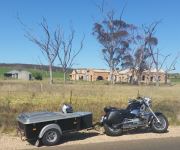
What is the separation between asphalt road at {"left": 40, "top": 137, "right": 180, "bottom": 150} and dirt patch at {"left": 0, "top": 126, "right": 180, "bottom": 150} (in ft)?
1.59

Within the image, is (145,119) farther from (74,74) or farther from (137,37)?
(74,74)

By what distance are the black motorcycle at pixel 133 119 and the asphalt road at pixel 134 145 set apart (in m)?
1.12

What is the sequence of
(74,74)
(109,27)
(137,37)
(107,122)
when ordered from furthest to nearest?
(74,74) < (137,37) < (109,27) < (107,122)

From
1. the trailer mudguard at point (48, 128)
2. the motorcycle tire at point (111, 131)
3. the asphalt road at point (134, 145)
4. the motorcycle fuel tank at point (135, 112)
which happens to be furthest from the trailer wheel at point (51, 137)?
the motorcycle fuel tank at point (135, 112)

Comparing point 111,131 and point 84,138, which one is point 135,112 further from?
point 84,138

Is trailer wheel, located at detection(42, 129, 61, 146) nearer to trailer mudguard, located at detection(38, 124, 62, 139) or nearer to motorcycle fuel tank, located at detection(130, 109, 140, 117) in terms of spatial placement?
trailer mudguard, located at detection(38, 124, 62, 139)

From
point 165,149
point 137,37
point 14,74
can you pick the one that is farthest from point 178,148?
point 14,74

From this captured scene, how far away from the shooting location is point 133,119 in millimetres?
14914

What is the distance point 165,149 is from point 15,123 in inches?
205

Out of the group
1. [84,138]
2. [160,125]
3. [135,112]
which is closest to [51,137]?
[84,138]

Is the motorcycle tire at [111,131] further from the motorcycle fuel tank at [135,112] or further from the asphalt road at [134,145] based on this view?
the asphalt road at [134,145]

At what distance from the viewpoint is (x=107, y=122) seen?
14.5 metres

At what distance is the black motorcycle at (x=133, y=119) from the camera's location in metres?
14.5

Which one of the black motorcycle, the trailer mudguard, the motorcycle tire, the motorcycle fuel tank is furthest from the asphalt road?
the motorcycle fuel tank
